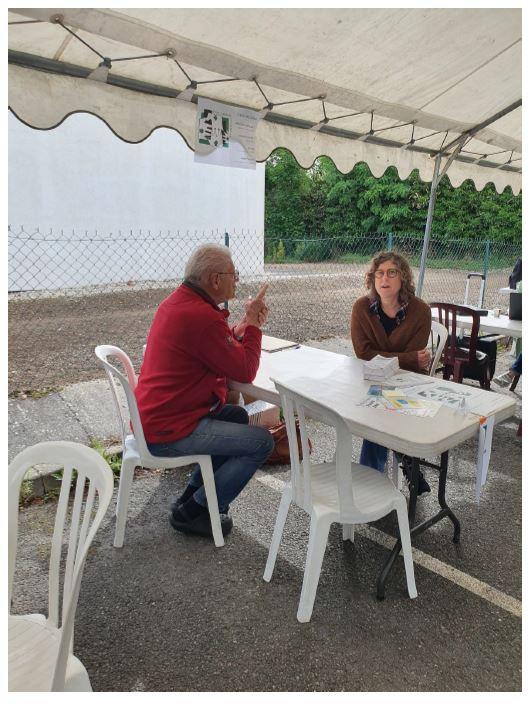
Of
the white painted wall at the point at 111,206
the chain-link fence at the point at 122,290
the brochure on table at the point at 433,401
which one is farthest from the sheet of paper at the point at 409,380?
the white painted wall at the point at 111,206

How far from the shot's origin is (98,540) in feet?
8.83

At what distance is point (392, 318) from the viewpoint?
335 centimetres

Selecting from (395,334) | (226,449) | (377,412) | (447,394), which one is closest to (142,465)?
(226,449)

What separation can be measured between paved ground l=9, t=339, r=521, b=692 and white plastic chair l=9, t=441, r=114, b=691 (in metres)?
0.59

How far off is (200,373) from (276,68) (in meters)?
1.99

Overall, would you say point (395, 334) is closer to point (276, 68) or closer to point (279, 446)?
point (279, 446)

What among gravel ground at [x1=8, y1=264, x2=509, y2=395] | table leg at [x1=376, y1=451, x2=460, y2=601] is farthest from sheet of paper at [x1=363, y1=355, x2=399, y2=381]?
gravel ground at [x1=8, y1=264, x2=509, y2=395]

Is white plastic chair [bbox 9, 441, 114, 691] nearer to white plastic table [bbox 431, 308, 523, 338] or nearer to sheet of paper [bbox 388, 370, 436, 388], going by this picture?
sheet of paper [bbox 388, 370, 436, 388]

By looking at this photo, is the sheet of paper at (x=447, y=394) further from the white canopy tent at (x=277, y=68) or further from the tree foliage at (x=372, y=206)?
the tree foliage at (x=372, y=206)

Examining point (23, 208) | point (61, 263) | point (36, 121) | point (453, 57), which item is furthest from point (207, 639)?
point (23, 208)

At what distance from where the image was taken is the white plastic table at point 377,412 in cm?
203

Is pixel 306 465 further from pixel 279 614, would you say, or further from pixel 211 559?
pixel 211 559

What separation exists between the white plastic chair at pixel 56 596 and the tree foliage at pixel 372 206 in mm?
18577
